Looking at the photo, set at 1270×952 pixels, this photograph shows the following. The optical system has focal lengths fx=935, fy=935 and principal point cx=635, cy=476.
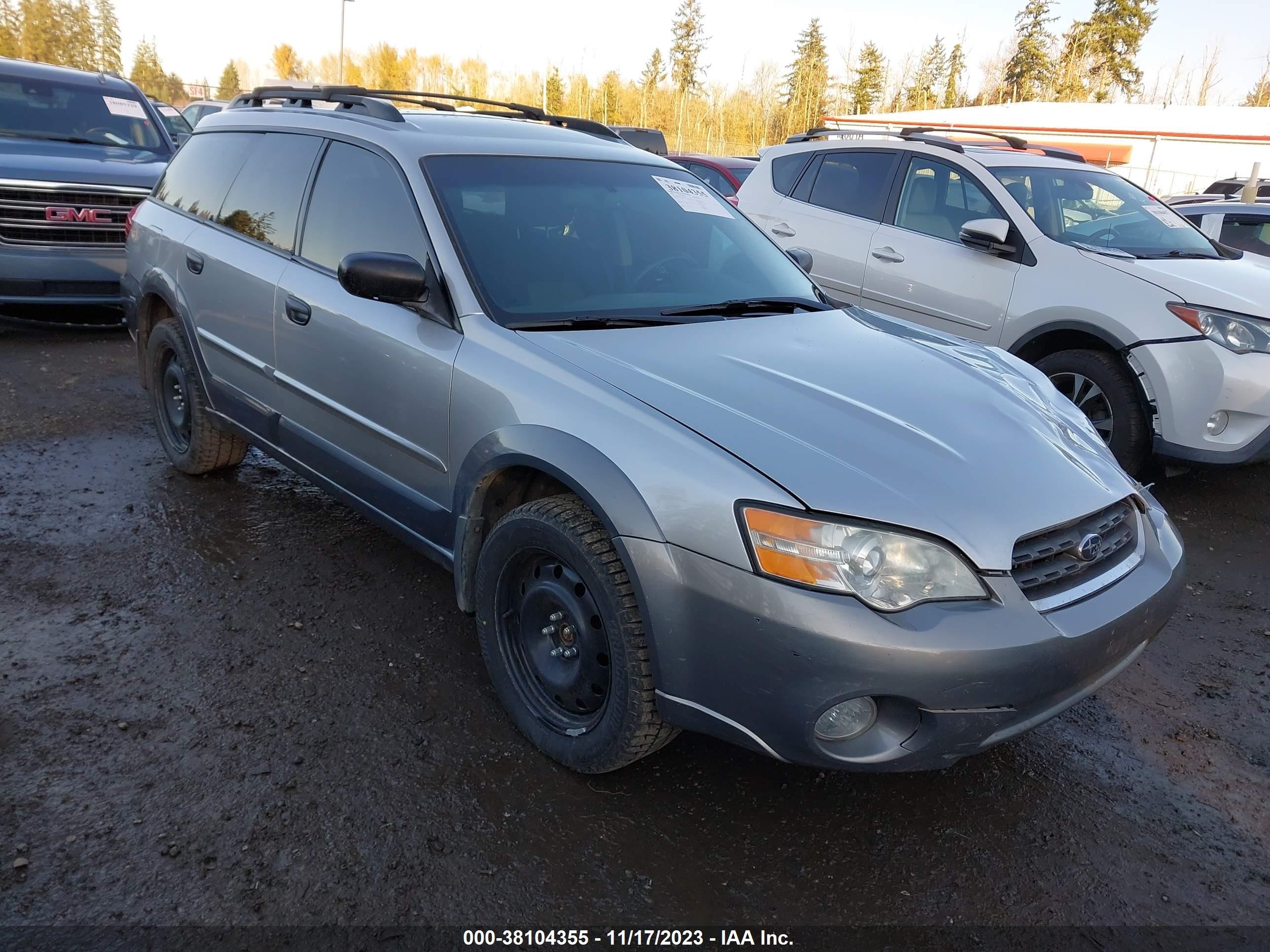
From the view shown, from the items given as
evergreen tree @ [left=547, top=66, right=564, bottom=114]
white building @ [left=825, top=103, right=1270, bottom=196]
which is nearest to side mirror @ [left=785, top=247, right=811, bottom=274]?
white building @ [left=825, top=103, right=1270, bottom=196]

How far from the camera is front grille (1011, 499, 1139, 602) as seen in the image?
226 centimetres

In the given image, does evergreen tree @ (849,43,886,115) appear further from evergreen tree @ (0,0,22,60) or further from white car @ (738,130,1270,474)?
white car @ (738,130,1270,474)

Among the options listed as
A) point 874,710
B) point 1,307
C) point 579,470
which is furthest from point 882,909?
point 1,307

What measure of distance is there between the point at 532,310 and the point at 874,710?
1551 millimetres

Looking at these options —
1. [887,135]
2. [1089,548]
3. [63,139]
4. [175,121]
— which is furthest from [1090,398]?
[175,121]

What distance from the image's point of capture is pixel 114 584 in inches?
143

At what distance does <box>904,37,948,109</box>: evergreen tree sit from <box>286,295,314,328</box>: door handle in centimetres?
6307

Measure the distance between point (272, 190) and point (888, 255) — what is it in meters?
3.82

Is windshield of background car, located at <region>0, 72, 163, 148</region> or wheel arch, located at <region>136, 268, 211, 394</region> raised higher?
windshield of background car, located at <region>0, 72, 163, 148</region>

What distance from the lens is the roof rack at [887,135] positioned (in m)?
6.09

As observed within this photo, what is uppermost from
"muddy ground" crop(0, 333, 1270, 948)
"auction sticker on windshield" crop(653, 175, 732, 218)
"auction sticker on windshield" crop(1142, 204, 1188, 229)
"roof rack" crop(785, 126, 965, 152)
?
"roof rack" crop(785, 126, 965, 152)

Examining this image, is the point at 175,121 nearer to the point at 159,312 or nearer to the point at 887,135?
the point at 159,312

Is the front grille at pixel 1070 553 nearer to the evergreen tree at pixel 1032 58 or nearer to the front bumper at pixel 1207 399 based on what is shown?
the front bumper at pixel 1207 399

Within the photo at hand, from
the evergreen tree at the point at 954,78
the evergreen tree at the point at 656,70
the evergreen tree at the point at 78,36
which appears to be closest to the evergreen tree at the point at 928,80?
the evergreen tree at the point at 954,78
